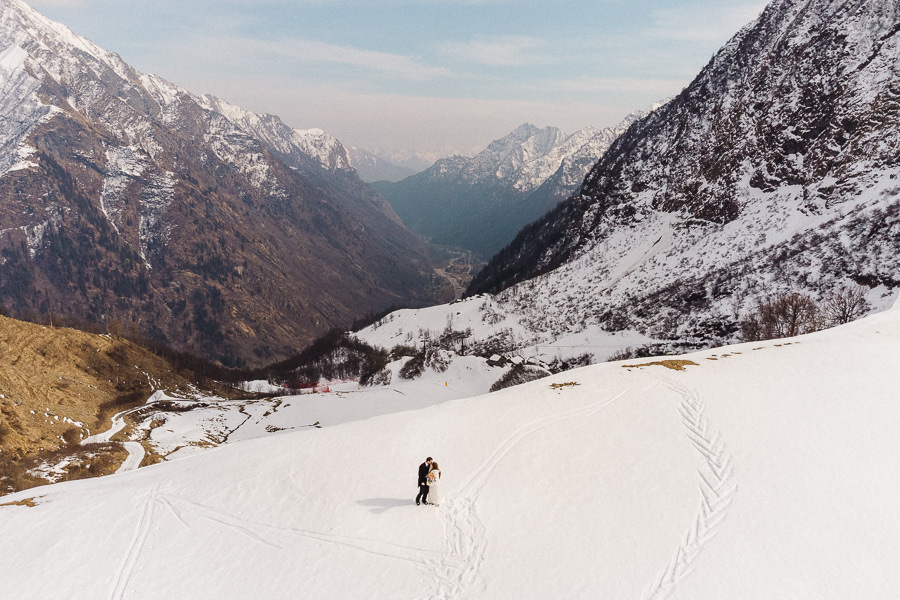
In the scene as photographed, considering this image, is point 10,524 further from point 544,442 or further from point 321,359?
point 321,359

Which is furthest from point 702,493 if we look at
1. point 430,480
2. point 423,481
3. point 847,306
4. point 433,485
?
point 847,306

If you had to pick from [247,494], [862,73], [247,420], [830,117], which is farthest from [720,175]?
[247,494]

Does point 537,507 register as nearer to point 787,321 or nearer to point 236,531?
point 236,531

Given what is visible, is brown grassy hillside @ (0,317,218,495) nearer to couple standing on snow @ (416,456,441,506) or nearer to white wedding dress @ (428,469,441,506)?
couple standing on snow @ (416,456,441,506)

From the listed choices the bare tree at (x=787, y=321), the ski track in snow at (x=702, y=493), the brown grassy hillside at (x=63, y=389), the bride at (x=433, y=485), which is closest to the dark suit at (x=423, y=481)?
the bride at (x=433, y=485)

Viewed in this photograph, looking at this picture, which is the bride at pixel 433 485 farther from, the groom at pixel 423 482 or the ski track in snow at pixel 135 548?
the ski track in snow at pixel 135 548

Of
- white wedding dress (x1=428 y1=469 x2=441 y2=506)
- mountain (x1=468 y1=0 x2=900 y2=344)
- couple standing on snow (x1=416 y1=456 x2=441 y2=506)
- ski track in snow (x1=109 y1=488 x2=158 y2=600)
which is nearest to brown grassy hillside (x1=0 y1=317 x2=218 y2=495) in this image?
ski track in snow (x1=109 y1=488 x2=158 y2=600)
